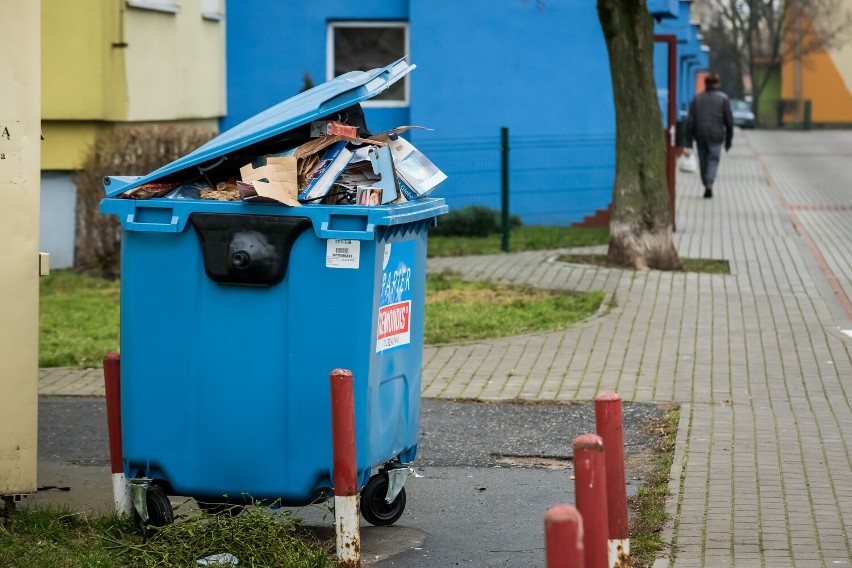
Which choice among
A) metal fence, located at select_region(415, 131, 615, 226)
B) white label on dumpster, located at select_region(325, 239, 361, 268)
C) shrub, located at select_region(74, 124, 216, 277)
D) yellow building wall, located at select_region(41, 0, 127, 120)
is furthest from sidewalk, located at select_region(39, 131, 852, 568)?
yellow building wall, located at select_region(41, 0, 127, 120)

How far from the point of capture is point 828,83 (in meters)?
69.6

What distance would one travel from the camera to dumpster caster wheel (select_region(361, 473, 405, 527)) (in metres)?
5.55

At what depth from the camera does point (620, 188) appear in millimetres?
13672

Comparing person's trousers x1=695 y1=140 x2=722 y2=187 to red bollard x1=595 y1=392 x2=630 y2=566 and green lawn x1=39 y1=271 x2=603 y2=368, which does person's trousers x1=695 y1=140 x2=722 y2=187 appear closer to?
green lawn x1=39 y1=271 x2=603 y2=368

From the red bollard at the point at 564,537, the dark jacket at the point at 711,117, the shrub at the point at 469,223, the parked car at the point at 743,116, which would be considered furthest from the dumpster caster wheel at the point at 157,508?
the parked car at the point at 743,116

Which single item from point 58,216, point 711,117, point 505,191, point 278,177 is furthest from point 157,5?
point 278,177

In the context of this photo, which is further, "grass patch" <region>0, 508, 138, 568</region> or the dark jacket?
the dark jacket

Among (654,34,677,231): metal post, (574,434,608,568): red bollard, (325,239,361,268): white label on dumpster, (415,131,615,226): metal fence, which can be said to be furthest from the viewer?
(415,131,615,226): metal fence

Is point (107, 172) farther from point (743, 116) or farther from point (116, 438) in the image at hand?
point (743, 116)

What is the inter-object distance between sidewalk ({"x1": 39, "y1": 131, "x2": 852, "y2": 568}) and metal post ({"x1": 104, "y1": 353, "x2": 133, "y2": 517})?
83.9 inches

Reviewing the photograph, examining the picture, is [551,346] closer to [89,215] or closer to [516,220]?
[89,215]

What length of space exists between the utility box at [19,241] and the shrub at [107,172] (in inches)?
331

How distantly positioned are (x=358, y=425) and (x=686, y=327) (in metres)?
5.79

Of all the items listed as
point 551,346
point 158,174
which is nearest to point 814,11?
point 551,346
